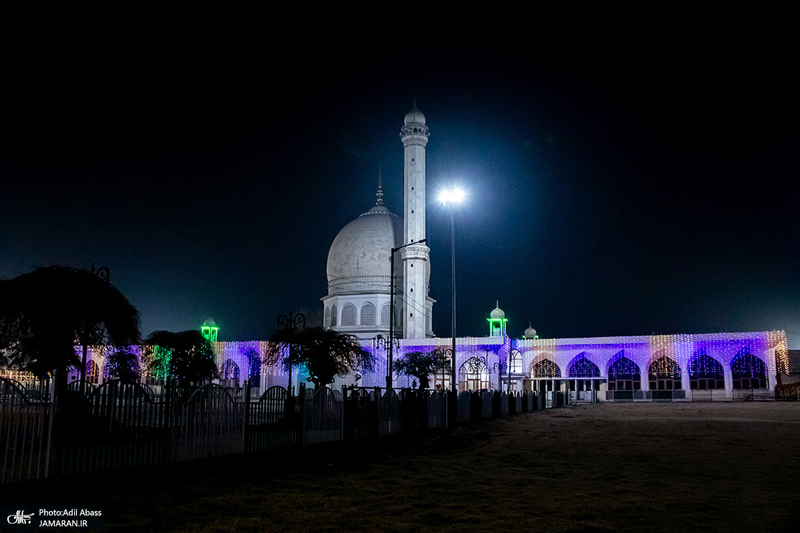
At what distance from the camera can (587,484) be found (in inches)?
366

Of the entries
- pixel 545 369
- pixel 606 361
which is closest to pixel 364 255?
pixel 545 369

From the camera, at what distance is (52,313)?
Result: 17.5m

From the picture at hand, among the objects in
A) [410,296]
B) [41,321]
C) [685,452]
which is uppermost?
[410,296]

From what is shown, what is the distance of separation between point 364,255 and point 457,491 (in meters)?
62.0

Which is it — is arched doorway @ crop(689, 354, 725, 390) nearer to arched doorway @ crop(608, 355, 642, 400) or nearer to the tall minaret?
arched doorway @ crop(608, 355, 642, 400)

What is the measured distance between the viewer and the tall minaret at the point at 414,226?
6284 centimetres

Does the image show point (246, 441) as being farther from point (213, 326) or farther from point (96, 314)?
point (213, 326)

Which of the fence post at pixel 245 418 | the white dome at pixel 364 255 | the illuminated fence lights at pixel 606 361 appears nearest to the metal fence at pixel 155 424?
the fence post at pixel 245 418

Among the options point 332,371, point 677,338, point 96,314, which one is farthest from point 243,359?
point 96,314

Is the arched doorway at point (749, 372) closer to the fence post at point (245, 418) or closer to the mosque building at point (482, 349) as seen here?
the mosque building at point (482, 349)

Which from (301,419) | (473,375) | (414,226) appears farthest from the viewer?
(414,226)

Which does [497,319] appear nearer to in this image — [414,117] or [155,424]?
[414,117]

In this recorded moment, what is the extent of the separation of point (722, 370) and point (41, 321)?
181 ft
